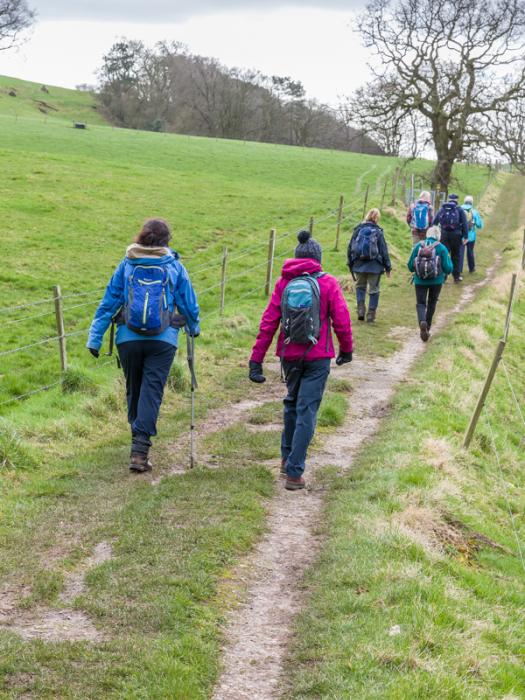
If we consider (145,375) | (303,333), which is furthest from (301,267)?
(145,375)

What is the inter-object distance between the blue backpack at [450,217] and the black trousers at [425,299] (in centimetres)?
519

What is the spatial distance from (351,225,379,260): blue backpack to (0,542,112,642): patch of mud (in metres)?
9.97

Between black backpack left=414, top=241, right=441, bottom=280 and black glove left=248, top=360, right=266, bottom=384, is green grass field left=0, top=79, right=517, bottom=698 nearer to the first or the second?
black glove left=248, top=360, right=266, bottom=384

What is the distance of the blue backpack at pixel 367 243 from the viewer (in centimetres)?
1452

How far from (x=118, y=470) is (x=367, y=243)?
26.3ft

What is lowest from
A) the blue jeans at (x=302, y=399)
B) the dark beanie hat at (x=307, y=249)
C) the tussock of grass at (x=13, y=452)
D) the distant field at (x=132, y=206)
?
the distant field at (x=132, y=206)

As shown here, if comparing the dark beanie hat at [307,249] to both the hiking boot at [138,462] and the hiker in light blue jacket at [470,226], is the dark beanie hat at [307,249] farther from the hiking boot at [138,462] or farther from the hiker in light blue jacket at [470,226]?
the hiker in light blue jacket at [470,226]

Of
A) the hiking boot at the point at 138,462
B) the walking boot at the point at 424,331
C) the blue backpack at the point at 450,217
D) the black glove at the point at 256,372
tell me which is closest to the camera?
the black glove at the point at 256,372

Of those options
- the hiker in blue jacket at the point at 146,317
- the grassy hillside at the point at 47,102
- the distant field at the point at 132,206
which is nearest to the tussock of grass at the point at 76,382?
the distant field at the point at 132,206

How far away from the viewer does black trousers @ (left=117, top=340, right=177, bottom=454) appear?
7.49 metres

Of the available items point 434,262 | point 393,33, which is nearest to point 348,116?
point 393,33

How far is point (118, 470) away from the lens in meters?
7.79

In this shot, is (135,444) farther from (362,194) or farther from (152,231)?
(362,194)

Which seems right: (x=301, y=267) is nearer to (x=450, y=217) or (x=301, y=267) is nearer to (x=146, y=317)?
(x=146, y=317)
